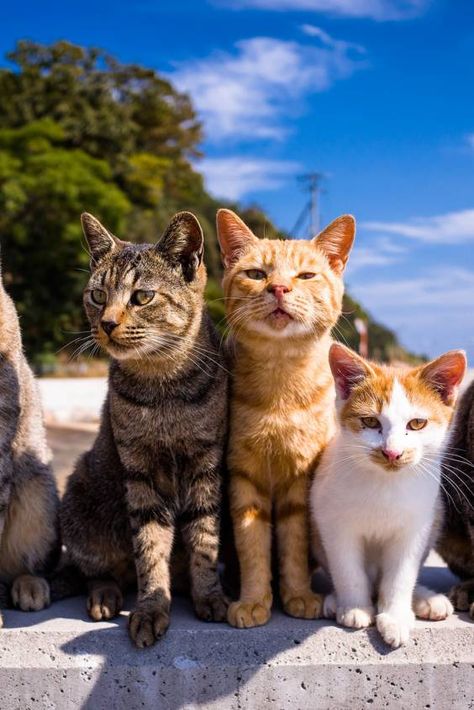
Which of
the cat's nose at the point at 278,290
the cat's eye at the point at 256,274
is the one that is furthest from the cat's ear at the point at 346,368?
the cat's eye at the point at 256,274

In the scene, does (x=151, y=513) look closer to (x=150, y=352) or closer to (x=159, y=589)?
(x=159, y=589)

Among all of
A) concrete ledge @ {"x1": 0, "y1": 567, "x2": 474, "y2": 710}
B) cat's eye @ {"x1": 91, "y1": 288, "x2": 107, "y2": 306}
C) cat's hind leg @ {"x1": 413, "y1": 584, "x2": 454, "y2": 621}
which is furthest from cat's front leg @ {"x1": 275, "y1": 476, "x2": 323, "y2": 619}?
cat's eye @ {"x1": 91, "y1": 288, "x2": 107, "y2": 306}

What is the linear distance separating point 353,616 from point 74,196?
18.8 meters

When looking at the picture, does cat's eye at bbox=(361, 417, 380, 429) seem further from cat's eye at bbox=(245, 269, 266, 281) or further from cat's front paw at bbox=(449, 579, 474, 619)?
cat's front paw at bbox=(449, 579, 474, 619)

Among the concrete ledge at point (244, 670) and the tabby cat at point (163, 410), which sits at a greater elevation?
the tabby cat at point (163, 410)

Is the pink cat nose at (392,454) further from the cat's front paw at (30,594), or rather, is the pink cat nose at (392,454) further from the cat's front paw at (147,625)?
the cat's front paw at (30,594)

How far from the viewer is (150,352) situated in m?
2.59

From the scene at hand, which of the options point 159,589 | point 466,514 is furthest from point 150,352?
point 466,514

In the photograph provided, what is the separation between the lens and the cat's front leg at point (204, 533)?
266cm

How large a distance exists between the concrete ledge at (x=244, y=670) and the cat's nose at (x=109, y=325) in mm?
1051

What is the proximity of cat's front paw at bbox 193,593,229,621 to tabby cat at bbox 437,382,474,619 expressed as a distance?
34.8 inches

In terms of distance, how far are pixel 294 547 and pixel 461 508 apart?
67cm

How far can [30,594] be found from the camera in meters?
2.85

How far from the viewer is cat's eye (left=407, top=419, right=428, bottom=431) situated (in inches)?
94.4
